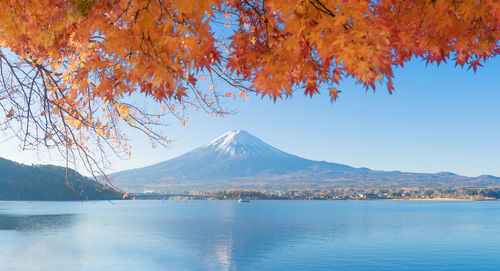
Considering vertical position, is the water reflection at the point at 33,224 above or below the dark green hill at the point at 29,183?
below

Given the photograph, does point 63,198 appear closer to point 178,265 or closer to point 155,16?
point 178,265

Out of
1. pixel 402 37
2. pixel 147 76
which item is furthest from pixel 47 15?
pixel 402 37

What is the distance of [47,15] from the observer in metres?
4.19

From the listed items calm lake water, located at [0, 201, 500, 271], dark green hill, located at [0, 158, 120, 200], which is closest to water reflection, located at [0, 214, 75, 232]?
calm lake water, located at [0, 201, 500, 271]

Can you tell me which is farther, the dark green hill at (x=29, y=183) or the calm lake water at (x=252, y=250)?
the dark green hill at (x=29, y=183)

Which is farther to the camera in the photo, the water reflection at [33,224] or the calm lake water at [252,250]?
the water reflection at [33,224]

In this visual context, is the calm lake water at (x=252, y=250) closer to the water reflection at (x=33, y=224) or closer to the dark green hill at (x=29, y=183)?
the water reflection at (x=33, y=224)

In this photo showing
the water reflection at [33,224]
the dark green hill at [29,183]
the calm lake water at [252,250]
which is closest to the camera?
the calm lake water at [252,250]

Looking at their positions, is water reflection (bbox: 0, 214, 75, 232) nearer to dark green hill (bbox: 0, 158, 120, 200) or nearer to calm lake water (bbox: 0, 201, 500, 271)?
calm lake water (bbox: 0, 201, 500, 271)

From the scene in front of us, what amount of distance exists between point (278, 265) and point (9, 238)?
38138mm

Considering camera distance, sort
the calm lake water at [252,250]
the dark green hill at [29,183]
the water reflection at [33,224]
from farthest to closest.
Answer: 1. the dark green hill at [29,183]
2. the water reflection at [33,224]
3. the calm lake water at [252,250]

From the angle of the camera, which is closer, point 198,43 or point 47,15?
point 198,43

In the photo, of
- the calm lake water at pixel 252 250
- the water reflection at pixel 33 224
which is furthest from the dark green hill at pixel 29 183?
the calm lake water at pixel 252 250

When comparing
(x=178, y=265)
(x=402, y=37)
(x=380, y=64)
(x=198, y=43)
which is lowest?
(x=178, y=265)
